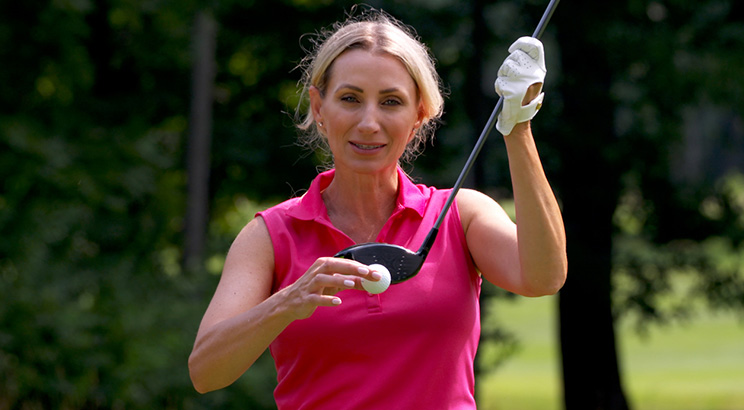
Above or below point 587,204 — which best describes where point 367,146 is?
above

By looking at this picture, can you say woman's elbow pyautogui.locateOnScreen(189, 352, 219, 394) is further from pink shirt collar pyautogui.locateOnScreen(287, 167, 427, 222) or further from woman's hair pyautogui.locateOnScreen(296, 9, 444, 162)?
woman's hair pyautogui.locateOnScreen(296, 9, 444, 162)

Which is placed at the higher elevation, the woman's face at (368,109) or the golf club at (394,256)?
the woman's face at (368,109)

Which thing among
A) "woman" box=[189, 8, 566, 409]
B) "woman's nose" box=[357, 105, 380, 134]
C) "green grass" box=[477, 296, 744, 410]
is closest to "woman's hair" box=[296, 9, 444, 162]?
"woman" box=[189, 8, 566, 409]

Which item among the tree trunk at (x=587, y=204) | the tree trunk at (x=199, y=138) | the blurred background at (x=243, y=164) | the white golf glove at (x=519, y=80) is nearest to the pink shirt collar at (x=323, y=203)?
the white golf glove at (x=519, y=80)

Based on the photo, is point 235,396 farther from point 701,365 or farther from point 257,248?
point 701,365

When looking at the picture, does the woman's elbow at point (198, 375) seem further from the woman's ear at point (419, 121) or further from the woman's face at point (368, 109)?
the woman's ear at point (419, 121)

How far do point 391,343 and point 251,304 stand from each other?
33 cm

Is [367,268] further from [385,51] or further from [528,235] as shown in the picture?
[385,51]

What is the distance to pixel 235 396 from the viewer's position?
8.35m

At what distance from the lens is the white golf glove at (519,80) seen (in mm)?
2066

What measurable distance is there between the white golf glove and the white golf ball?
40cm

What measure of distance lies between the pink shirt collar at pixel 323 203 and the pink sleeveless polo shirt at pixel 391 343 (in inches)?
3.7

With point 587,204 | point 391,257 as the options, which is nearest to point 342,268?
point 391,257

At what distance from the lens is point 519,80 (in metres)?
2.09
